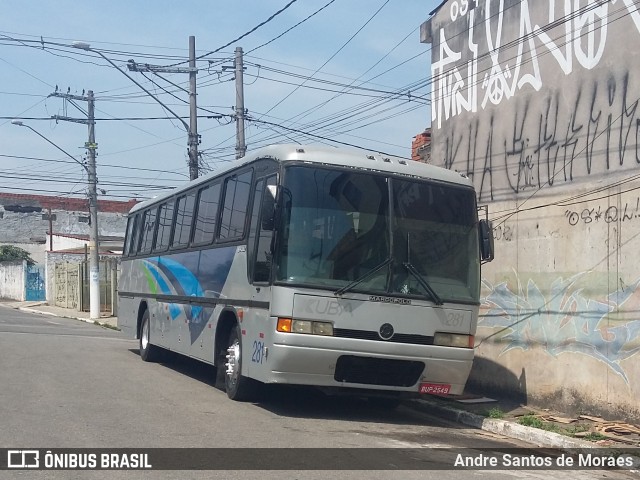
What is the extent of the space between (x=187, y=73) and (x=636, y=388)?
19708 millimetres

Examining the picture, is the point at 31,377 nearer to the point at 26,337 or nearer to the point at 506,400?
the point at 506,400

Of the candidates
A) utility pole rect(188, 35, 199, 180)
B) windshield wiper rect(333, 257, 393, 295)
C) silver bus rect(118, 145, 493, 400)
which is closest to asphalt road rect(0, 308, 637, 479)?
silver bus rect(118, 145, 493, 400)

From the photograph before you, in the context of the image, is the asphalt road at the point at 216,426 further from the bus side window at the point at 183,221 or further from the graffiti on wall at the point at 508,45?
the graffiti on wall at the point at 508,45

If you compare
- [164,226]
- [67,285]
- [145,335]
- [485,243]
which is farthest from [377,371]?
[67,285]

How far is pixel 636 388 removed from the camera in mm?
9852

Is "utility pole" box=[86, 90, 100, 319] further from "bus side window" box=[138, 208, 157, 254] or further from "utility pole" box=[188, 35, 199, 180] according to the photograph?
"bus side window" box=[138, 208, 157, 254]

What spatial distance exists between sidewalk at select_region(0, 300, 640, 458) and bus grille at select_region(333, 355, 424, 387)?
4.25 feet

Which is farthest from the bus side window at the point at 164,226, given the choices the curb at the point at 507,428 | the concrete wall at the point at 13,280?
the concrete wall at the point at 13,280

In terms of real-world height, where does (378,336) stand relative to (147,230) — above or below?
below

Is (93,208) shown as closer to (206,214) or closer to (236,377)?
(206,214)

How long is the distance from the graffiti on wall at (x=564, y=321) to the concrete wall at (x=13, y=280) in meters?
46.2

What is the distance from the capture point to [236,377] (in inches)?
436

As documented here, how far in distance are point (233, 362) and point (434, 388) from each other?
2.75 metres

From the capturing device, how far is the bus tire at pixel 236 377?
35.9 feet
